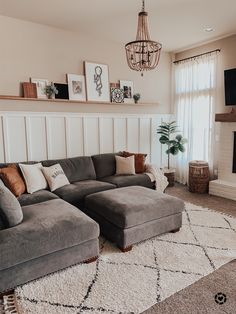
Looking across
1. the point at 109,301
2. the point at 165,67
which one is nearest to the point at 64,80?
the point at 165,67

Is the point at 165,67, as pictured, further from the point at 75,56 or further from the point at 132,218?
the point at 132,218

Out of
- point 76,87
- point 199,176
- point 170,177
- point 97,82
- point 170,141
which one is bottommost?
point 170,177

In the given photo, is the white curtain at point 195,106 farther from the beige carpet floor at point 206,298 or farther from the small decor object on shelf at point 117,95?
the beige carpet floor at point 206,298

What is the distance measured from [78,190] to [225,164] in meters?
2.86

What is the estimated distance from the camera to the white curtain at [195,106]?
4789 mm

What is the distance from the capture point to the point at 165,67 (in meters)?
5.45

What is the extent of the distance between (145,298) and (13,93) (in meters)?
3.30

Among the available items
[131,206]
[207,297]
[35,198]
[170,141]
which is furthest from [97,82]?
[207,297]

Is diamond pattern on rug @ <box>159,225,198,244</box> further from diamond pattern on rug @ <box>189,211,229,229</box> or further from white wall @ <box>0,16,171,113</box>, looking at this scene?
white wall @ <box>0,16,171,113</box>

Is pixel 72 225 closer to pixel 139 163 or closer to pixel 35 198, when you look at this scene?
pixel 35 198

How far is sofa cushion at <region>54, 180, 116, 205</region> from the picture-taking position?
328cm

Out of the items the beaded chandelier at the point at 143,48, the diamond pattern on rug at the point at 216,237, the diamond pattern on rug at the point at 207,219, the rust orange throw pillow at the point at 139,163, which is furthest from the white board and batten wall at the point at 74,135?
the diamond pattern on rug at the point at 216,237

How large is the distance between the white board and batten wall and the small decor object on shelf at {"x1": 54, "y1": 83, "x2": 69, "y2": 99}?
0.98 ft

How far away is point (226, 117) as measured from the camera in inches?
170
